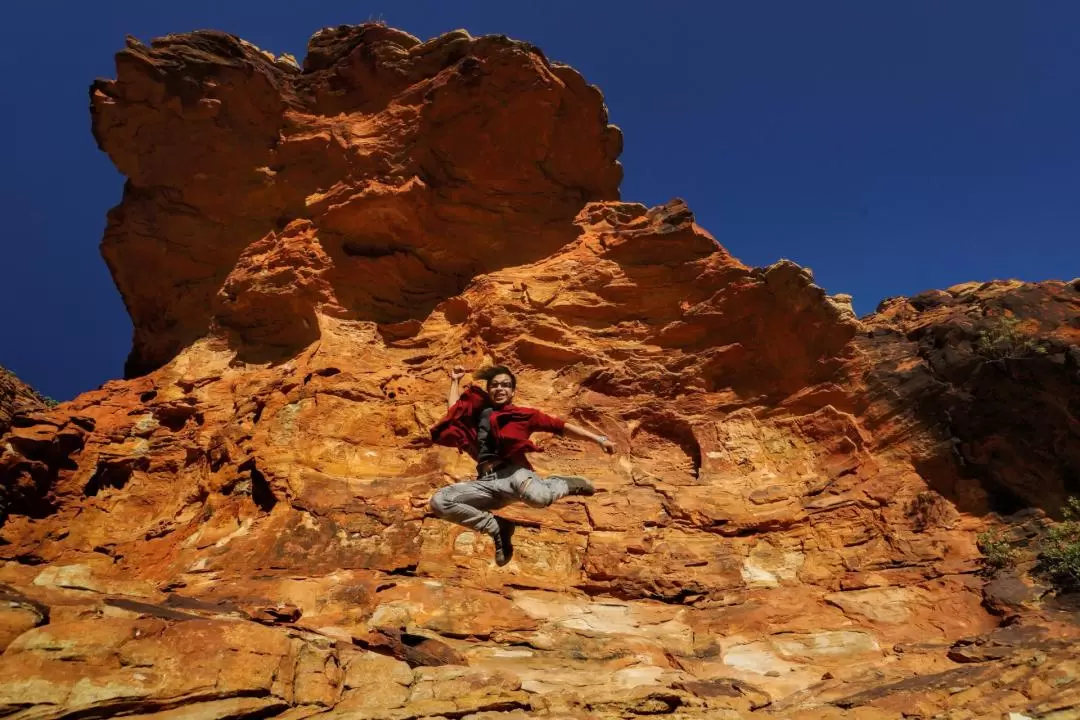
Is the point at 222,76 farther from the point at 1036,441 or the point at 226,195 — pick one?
the point at 1036,441

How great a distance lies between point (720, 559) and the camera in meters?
9.58

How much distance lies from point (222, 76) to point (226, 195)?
8.13 feet

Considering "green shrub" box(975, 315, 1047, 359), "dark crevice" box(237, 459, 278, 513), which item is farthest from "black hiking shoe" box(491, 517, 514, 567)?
"green shrub" box(975, 315, 1047, 359)

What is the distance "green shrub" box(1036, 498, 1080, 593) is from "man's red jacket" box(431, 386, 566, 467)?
5.90 meters

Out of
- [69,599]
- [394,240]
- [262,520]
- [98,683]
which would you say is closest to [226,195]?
[394,240]

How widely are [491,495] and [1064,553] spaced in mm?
6670

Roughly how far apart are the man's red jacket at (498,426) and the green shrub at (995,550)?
18.4 ft

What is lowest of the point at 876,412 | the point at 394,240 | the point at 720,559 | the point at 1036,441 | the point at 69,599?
the point at 69,599

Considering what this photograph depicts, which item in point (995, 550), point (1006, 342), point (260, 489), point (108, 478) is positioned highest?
point (1006, 342)

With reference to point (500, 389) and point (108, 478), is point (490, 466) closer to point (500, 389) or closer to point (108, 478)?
point (500, 389)

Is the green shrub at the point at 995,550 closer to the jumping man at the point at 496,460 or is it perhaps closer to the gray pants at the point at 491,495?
the jumping man at the point at 496,460

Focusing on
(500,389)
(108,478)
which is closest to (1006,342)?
(500,389)

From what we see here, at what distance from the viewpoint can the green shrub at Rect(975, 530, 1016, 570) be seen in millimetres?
8281

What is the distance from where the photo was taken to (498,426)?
753 centimetres
